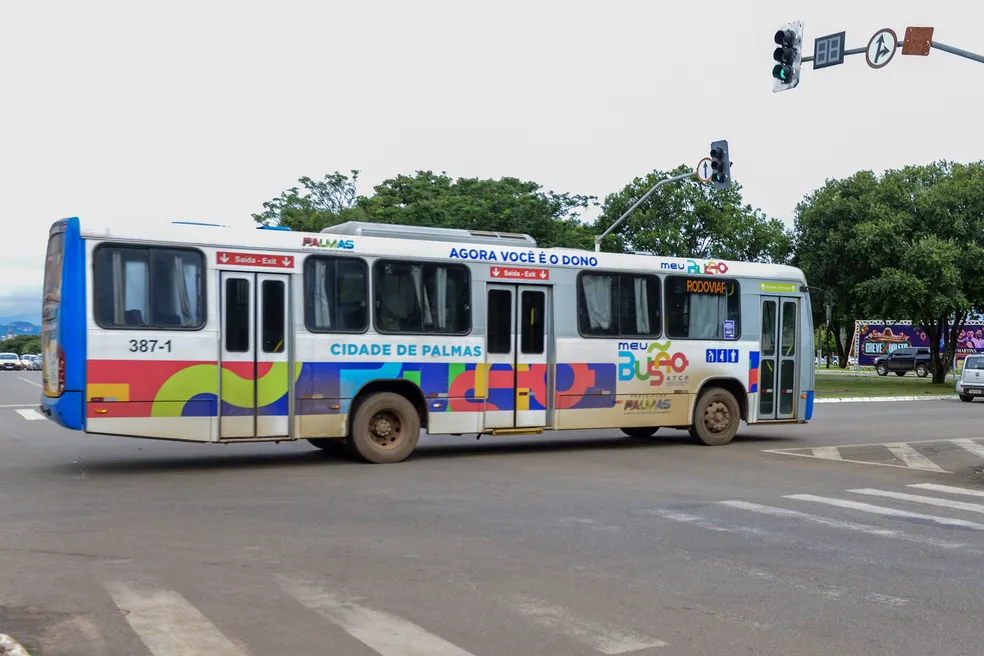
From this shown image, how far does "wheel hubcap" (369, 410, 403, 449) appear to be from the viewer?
541 inches

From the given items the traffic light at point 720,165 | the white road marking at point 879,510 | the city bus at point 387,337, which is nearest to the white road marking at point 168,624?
the city bus at point 387,337

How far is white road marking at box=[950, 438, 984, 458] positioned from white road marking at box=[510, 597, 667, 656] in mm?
12848

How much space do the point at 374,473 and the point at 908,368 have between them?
199 feet

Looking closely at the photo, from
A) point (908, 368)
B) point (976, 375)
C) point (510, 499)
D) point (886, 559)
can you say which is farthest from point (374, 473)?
point (908, 368)

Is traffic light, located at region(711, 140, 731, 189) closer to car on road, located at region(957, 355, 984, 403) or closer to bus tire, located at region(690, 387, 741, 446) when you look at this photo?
bus tire, located at region(690, 387, 741, 446)

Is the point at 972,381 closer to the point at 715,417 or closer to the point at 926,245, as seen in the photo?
the point at 926,245

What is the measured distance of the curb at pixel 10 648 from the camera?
4895 millimetres

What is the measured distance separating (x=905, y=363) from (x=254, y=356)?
61123 millimetres

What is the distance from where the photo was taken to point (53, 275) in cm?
1248

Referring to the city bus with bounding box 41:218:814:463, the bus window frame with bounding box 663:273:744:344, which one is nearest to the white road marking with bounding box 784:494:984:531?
the city bus with bounding box 41:218:814:463

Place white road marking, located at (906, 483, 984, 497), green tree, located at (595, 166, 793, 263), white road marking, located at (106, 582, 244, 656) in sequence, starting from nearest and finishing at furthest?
white road marking, located at (106, 582, 244, 656), white road marking, located at (906, 483, 984, 497), green tree, located at (595, 166, 793, 263)

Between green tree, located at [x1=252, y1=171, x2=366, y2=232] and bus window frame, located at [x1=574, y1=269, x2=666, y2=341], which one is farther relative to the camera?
green tree, located at [x1=252, y1=171, x2=366, y2=232]

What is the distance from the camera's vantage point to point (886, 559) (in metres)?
7.82

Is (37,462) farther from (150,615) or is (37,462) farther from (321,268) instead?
(150,615)
